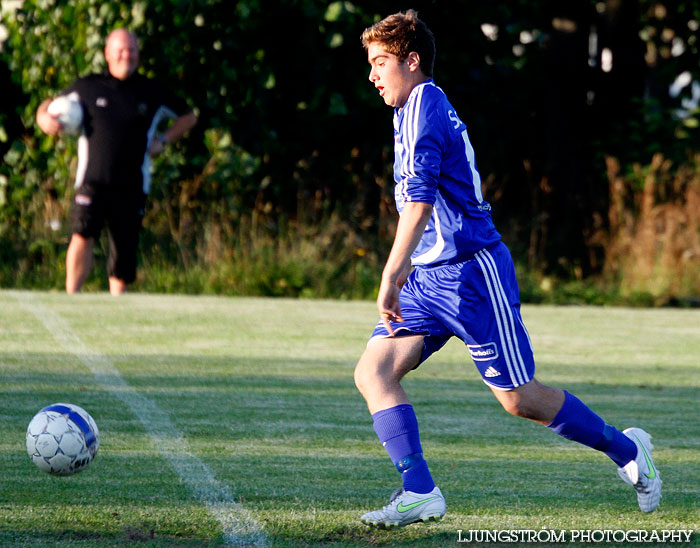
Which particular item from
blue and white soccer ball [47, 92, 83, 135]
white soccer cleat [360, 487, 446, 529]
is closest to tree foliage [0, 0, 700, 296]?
blue and white soccer ball [47, 92, 83, 135]

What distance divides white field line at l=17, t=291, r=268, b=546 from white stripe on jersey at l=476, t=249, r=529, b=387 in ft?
3.61

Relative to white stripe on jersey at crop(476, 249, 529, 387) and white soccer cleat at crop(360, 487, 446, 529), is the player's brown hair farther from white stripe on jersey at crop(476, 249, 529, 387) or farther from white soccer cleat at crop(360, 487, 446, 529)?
white soccer cleat at crop(360, 487, 446, 529)

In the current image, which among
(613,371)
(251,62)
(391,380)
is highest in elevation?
(251,62)

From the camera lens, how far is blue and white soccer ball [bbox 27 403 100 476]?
4.70 metres

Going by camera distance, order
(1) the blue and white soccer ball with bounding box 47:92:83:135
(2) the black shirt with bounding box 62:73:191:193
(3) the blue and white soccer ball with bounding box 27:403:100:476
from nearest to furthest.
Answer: (3) the blue and white soccer ball with bounding box 27:403:100:476 < (1) the blue and white soccer ball with bounding box 47:92:83:135 < (2) the black shirt with bounding box 62:73:191:193

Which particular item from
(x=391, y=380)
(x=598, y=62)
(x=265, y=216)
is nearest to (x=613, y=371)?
(x=391, y=380)

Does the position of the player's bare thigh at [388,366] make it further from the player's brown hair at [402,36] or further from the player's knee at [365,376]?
the player's brown hair at [402,36]

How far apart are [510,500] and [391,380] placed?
831 millimetres

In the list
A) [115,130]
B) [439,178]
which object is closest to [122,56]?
[115,130]

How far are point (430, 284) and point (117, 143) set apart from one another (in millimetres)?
7408

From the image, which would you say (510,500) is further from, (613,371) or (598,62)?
(598,62)

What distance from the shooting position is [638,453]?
4.63m

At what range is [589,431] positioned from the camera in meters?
4.54

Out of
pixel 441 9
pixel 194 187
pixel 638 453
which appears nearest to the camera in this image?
A: pixel 638 453
